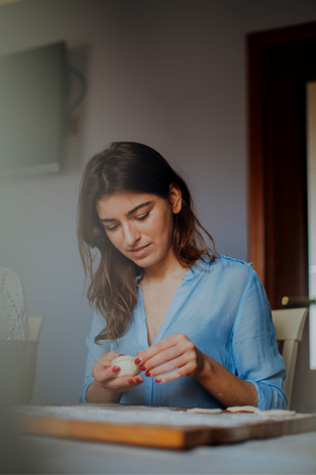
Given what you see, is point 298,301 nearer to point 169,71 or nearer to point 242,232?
point 242,232

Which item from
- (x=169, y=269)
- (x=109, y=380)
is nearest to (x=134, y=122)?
(x=169, y=269)

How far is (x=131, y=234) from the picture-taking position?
112 cm

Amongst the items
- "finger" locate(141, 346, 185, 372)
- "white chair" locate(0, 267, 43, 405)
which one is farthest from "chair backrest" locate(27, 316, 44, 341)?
"finger" locate(141, 346, 185, 372)

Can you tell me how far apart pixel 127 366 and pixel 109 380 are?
0.06m

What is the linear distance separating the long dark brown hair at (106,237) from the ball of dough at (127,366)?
20cm

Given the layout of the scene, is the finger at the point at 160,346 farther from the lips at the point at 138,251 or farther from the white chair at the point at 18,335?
the white chair at the point at 18,335

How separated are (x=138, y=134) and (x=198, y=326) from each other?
0.48m

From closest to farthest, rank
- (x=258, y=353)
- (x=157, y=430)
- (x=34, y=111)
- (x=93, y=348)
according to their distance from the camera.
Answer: (x=157, y=430), (x=258, y=353), (x=93, y=348), (x=34, y=111)

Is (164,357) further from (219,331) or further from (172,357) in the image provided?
(219,331)

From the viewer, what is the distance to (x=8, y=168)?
1463 mm

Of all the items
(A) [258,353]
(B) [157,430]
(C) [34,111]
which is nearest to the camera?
(B) [157,430]

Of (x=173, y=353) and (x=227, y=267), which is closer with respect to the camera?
(x=173, y=353)

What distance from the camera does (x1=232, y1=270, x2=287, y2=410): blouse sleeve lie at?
1.06 m

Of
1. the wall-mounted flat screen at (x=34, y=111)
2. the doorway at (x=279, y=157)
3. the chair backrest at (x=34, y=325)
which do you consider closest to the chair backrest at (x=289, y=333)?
the doorway at (x=279, y=157)
